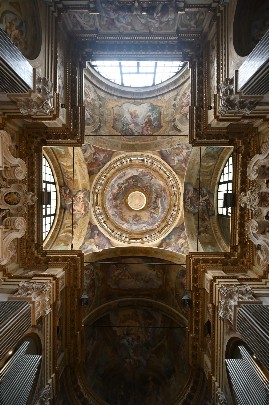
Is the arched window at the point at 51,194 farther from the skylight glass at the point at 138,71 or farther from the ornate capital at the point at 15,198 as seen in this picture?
the skylight glass at the point at 138,71

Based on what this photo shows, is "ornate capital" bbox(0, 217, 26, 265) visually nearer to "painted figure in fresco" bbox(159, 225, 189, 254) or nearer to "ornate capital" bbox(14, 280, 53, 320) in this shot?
"ornate capital" bbox(14, 280, 53, 320)

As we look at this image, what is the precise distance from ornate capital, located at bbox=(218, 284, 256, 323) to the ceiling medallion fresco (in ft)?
23.8

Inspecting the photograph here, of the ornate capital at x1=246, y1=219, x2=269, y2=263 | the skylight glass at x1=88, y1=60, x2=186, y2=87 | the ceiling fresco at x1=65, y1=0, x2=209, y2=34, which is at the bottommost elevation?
the ornate capital at x1=246, y1=219, x2=269, y2=263

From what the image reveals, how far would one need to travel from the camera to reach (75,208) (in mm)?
17703

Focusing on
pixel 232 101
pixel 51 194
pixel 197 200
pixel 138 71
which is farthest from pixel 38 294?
pixel 138 71

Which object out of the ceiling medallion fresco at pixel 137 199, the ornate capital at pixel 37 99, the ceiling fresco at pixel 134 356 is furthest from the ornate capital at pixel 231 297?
the ornate capital at pixel 37 99

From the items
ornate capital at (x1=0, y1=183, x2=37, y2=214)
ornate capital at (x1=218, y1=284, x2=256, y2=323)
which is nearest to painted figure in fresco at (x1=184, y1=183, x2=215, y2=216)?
ornate capital at (x1=218, y1=284, x2=256, y2=323)

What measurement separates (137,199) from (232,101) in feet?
34.1

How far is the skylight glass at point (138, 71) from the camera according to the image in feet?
57.5

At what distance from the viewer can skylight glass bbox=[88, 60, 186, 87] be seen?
17.5 m

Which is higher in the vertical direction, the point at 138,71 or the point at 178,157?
the point at 138,71

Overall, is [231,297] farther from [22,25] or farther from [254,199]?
[22,25]

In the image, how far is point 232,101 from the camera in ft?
32.9

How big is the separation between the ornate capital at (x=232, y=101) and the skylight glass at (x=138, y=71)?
7851 mm
